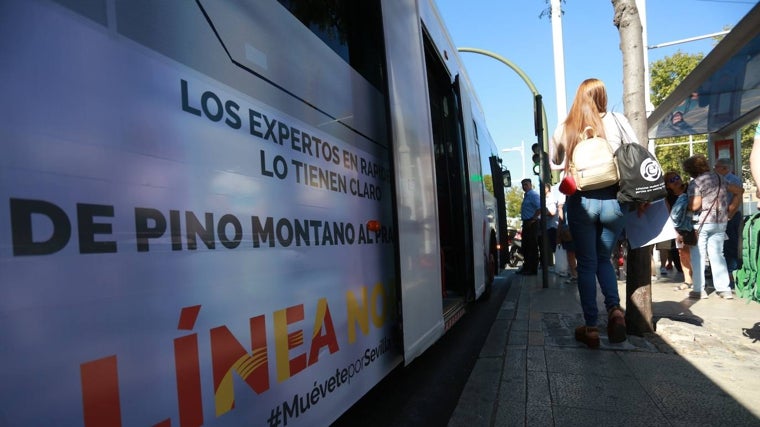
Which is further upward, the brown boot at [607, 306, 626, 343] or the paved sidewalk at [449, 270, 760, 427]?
the brown boot at [607, 306, 626, 343]

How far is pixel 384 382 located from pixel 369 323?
130 cm

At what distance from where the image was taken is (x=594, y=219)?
3576 millimetres

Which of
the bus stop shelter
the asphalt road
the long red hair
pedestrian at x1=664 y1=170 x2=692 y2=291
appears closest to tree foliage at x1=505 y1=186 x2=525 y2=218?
the bus stop shelter

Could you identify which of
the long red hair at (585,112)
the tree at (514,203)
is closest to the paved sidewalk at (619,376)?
the long red hair at (585,112)

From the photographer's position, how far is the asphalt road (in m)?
2.78

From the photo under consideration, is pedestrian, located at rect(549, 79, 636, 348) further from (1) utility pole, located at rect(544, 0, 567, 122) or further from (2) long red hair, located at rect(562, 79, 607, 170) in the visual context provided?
(1) utility pole, located at rect(544, 0, 567, 122)

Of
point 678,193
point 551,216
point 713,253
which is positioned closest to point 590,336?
point 713,253

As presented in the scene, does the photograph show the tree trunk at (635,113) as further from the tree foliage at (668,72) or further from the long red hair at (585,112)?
the tree foliage at (668,72)

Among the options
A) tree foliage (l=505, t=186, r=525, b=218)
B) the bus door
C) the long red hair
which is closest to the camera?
the long red hair

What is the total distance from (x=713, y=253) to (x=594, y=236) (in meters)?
3.54

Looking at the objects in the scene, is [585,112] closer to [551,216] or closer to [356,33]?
[356,33]

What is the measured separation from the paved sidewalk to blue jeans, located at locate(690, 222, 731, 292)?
1.26 metres

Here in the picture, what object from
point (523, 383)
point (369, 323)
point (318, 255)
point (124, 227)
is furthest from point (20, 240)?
point (523, 383)

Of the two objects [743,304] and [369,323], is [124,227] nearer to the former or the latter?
[369,323]
